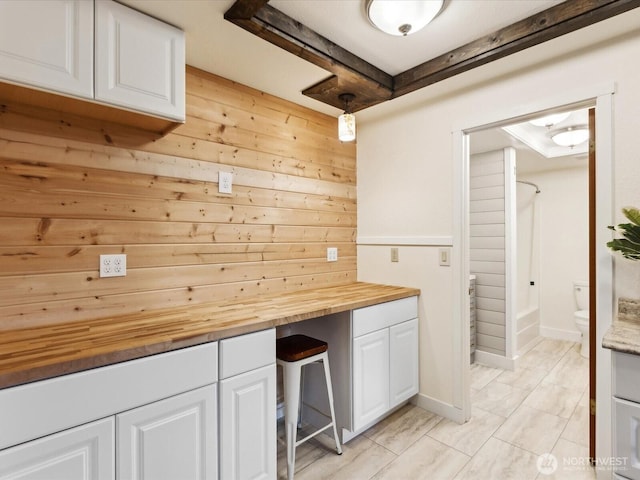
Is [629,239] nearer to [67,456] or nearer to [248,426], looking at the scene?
[248,426]

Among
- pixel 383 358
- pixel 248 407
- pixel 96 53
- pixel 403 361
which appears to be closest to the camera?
pixel 96 53

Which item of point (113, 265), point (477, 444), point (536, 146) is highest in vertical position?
point (536, 146)

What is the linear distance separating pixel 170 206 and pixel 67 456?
1195 millimetres

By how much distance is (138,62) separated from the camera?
1499 mm

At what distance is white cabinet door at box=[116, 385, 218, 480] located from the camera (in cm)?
118

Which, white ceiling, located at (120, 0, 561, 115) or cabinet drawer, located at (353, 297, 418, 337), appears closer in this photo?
white ceiling, located at (120, 0, 561, 115)

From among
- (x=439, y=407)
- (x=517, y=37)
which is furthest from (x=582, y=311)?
(x=517, y=37)

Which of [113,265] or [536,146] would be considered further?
[536,146]

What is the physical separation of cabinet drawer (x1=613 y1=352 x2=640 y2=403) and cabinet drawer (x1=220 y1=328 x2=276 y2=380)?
55.7 inches

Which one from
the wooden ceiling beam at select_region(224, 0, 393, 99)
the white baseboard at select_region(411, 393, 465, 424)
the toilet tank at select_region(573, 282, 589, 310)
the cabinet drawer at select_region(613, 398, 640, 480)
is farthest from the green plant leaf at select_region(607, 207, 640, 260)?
the toilet tank at select_region(573, 282, 589, 310)

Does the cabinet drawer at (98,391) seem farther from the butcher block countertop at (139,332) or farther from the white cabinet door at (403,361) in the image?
the white cabinet door at (403,361)

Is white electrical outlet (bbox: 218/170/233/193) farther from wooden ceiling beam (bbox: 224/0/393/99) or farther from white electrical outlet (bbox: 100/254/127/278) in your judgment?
wooden ceiling beam (bbox: 224/0/393/99)

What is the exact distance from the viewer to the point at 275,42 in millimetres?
1711

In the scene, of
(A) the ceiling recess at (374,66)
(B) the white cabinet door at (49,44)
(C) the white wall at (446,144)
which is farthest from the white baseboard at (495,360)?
Answer: (B) the white cabinet door at (49,44)
